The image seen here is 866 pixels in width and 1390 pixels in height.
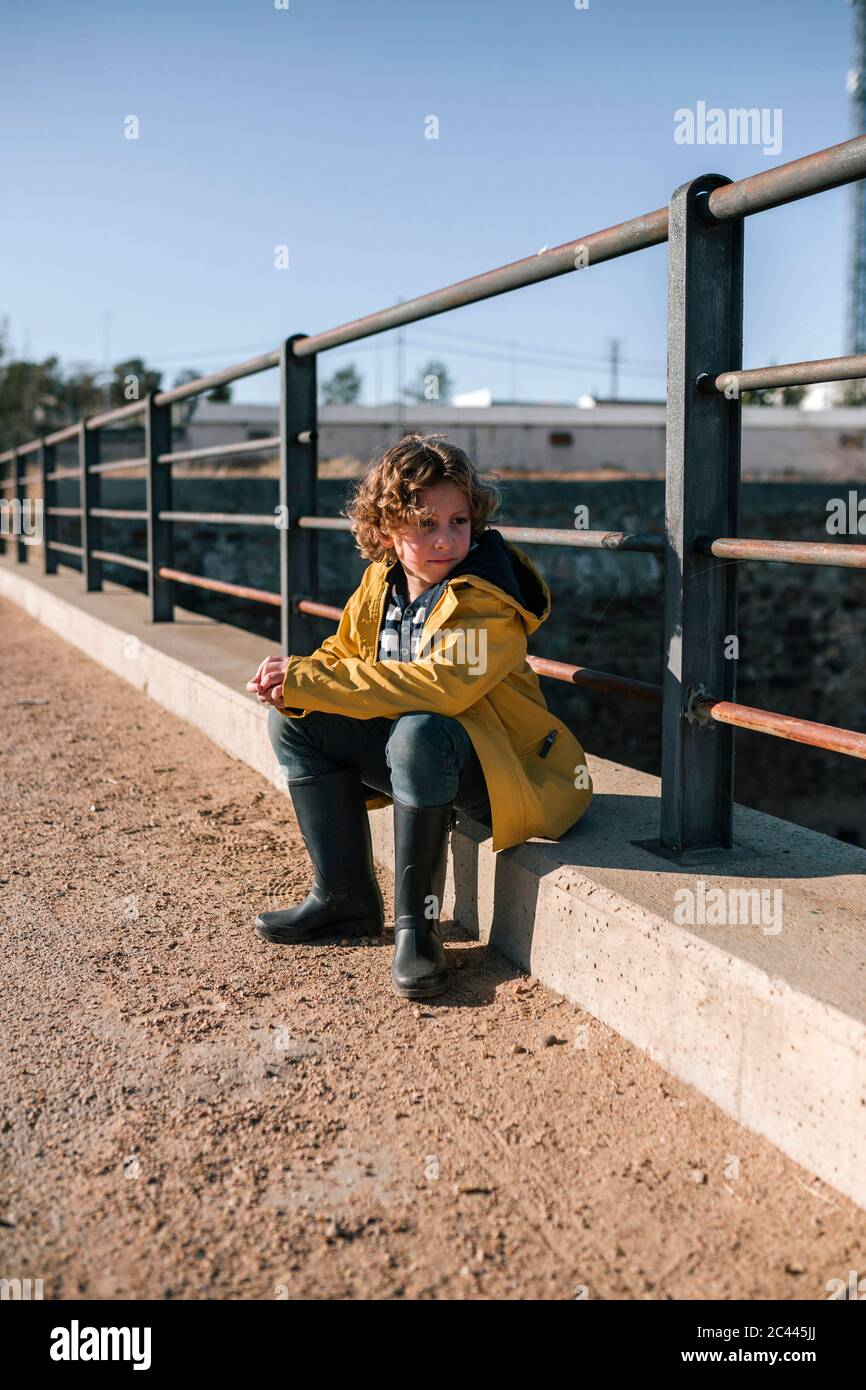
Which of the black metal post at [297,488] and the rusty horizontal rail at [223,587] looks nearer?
the black metal post at [297,488]

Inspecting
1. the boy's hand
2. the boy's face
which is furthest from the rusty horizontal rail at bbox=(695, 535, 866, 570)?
the boy's hand

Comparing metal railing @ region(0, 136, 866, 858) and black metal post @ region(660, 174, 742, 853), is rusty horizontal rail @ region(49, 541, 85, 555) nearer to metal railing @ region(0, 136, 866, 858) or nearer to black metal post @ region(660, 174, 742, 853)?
metal railing @ region(0, 136, 866, 858)

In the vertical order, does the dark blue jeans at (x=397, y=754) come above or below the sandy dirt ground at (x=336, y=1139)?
above

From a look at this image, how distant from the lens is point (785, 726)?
1.92 m

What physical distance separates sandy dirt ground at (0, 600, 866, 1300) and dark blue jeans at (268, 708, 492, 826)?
33 centimetres

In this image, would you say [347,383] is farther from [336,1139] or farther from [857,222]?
[336,1139]

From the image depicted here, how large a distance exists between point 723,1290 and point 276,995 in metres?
0.99

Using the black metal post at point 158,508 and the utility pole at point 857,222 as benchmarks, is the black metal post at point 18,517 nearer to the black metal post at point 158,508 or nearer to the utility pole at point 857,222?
the black metal post at point 158,508

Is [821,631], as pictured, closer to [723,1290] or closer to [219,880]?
[219,880]

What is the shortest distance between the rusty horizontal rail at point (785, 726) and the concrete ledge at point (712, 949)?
26 centimetres

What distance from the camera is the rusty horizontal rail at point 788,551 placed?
5.82ft

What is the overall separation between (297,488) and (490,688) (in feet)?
6.08

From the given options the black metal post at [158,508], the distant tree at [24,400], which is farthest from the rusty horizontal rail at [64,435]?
the distant tree at [24,400]

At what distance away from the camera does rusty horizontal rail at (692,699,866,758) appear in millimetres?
1797
